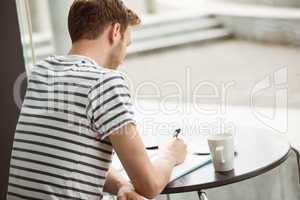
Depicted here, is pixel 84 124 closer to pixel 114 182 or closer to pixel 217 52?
pixel 114 182

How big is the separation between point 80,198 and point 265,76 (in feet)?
4.53

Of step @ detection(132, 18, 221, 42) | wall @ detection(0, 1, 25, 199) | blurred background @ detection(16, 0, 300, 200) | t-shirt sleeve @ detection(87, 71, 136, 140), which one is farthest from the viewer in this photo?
step @ detection(132, 18, 221, 42)

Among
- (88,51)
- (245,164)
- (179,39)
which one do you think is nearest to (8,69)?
(88,51)

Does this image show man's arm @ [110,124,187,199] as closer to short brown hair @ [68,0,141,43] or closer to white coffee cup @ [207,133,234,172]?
white coffee cup @ [207,133,234,172]

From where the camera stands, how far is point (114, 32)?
1.34 metres

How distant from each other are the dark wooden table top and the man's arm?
58 mm

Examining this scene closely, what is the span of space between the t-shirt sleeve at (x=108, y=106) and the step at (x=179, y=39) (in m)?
1.41

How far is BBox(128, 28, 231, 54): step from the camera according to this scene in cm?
262

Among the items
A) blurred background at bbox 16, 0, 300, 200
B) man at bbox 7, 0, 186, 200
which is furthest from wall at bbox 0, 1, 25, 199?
man at bbox 7, 0, 186, 200

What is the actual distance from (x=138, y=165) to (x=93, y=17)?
39 centimetres

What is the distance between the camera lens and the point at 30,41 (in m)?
2.29

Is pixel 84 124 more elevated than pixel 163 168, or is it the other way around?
pixel 84 124

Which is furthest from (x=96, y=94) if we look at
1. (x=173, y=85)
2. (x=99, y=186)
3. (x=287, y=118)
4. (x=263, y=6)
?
(x=173, y=85)

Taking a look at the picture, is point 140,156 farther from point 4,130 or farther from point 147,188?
point 4,130
